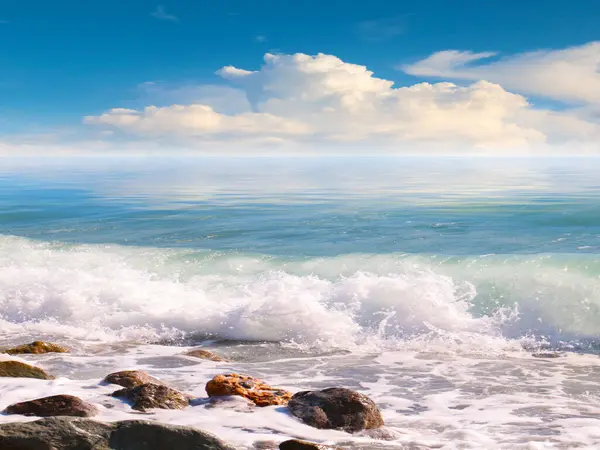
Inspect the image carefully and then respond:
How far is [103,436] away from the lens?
4973 millimetres

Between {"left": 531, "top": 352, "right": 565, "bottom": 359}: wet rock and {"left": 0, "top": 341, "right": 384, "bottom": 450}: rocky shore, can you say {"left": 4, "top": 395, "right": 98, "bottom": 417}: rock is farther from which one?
{"left": 531, "top": 352, "right": 565, "bottom": 359}: wet rock

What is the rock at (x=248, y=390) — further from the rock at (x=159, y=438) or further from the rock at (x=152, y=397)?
the rock at (x=159, y=438)

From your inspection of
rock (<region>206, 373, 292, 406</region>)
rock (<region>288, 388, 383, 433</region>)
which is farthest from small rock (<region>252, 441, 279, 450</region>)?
rock (<region>206, 373, 292, 406</region>)

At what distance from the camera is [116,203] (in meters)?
35.6

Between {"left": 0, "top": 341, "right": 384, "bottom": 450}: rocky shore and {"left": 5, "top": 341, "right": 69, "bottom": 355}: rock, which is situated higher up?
{"left": 0, "top": 341, "right": 384, "bottom": 450}: rocky shore

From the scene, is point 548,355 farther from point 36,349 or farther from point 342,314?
point 36,349

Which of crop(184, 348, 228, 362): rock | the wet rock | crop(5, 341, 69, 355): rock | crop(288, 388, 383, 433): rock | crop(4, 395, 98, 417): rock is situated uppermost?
crop(4, 395, 98, 417): rock

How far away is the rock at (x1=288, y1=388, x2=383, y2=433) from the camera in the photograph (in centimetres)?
629

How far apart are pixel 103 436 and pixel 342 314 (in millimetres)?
8746

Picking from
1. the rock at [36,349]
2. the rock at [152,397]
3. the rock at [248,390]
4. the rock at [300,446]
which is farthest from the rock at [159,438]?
the rock at [36,349]

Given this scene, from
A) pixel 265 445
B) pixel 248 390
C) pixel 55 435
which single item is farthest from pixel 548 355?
pixel 55 435

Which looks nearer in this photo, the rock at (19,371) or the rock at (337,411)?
the rock at (337,411)

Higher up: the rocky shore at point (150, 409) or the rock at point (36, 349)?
the rocky shore at point (150, 409)

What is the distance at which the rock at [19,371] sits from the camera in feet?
25.2
